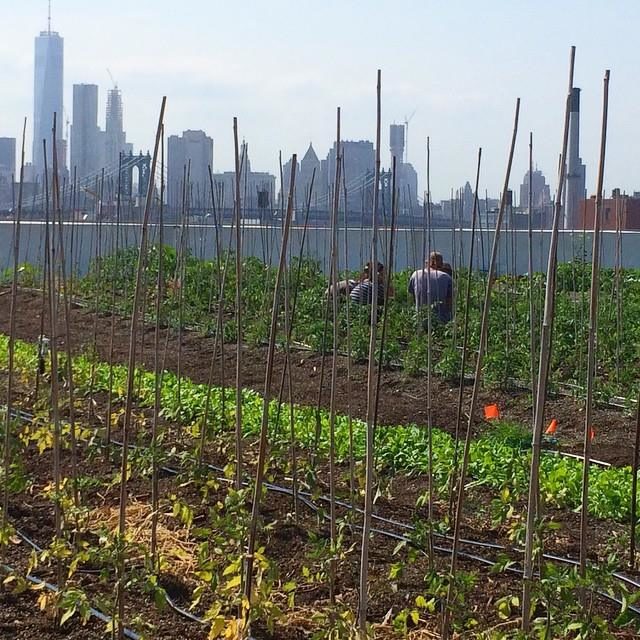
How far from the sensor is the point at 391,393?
277 inches

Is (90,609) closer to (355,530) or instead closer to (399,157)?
(355,530)

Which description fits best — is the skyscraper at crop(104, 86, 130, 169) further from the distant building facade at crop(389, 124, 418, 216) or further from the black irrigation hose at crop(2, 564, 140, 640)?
the black irrigation hose at crop(2, 564, 140, 640)

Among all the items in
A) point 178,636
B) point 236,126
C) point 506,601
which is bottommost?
point 178,636

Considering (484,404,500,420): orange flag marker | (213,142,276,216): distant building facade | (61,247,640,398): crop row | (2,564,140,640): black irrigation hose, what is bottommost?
(2,564,140,640): black irrigation hose

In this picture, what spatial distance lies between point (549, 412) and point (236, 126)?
3656 millimetres

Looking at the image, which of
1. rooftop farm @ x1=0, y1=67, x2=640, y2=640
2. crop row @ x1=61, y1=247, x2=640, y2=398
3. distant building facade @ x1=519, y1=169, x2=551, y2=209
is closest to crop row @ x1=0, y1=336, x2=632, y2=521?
rooftop farm @ x1=0, y1=67, x2=640, y2=640

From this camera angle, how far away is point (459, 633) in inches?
116

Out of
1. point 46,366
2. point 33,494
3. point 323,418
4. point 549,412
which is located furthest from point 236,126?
point 46,366

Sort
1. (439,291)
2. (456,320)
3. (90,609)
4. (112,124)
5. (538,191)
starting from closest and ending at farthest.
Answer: (90,609) → (456,320) → (439,291) → (112,124) → (538,191)

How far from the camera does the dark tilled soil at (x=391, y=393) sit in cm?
564

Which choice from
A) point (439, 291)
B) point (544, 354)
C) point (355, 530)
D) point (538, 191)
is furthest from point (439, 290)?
point (538, 191)

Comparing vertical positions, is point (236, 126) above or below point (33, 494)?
above

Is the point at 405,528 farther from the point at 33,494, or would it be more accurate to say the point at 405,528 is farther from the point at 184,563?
the point at 33,494

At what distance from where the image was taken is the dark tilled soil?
222 inches
